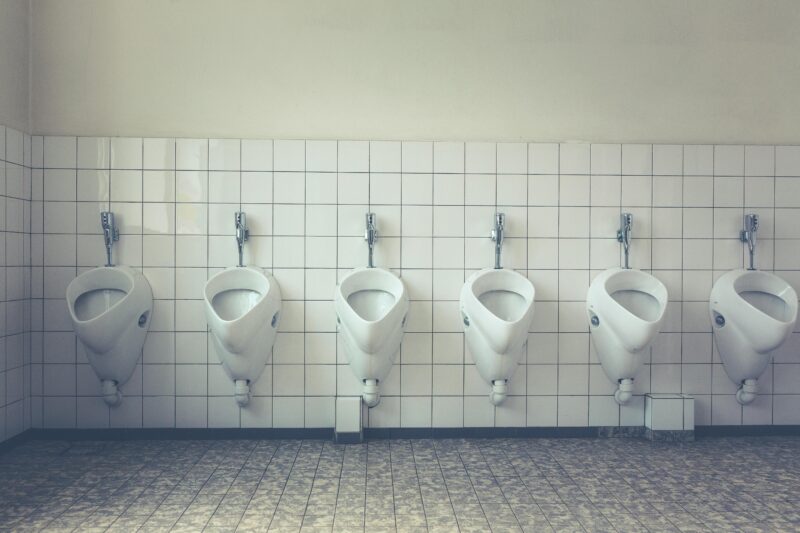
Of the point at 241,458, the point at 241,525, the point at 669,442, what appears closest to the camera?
the point at 241,525

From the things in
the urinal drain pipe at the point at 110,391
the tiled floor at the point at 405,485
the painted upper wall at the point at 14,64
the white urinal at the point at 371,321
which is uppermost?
the painted upper wall at the point at 14,64

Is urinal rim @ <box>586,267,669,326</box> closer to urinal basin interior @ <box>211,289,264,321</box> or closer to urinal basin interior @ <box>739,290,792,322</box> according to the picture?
urinal basin interior @ <box>739,290,792,322</box>

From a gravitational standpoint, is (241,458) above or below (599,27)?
below

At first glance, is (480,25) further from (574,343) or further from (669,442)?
(669,442)

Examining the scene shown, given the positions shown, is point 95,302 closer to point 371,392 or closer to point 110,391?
point 110,391

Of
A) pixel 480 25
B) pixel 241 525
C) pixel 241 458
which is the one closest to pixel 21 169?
pixel 241 458

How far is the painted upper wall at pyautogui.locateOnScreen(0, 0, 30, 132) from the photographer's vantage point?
11.6 ft

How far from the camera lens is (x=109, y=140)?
3.81 metres

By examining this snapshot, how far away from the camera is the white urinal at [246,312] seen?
11.6 feet

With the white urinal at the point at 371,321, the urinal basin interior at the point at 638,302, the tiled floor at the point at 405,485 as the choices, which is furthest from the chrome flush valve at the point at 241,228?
the urinal basin interior at the point at 638,302

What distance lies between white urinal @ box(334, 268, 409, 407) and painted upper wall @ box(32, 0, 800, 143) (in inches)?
32.3

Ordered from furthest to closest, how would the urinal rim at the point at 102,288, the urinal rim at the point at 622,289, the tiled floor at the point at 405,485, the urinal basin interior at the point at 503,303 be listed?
the urinal basin interior at the point at 503,303 < the urinal rim at the point at 622,289 < the urinal rim at the point at 102,288 < the tiled floor at the point at 405,485

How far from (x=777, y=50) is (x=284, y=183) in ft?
9.24

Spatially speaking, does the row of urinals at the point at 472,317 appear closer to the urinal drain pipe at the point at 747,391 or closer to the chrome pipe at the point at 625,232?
the urinal drain pipe at the point at 747,391
